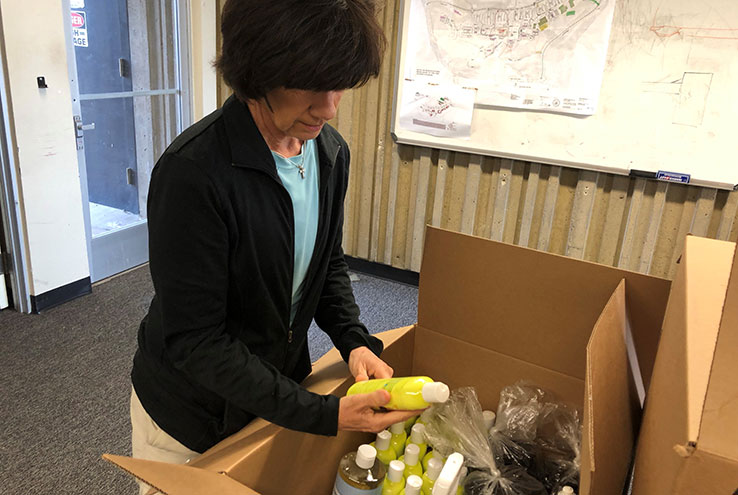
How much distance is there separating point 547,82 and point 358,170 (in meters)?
1.21

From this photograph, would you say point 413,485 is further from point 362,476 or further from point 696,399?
point 696,399

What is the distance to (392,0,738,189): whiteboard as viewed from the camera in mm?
2334

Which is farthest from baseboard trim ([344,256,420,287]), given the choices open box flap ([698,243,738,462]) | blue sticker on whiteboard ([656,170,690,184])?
open box flap ([698,243,738,462])

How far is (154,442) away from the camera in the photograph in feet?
3.30

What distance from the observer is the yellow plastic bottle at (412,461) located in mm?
1009

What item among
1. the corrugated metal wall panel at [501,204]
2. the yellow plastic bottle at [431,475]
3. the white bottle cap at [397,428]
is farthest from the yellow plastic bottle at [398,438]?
the corrugated metal wall panel at [501,204]

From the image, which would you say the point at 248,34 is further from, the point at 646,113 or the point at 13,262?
the point at 13,262

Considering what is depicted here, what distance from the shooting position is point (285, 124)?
32.4 inches

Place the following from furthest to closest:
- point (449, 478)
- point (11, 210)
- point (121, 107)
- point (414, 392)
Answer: point (121, 107), point (11, 210), point (449, 478), point (414, 392)

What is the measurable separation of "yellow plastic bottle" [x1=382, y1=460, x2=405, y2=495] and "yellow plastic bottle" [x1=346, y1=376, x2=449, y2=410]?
20cm

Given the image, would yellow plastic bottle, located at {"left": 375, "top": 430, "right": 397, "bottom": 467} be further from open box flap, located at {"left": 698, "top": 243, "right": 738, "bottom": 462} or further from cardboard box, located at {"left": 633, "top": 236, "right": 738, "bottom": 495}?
open box flap, located at {"left": 698, "top": 243, "right": 738, "bottom": 462}

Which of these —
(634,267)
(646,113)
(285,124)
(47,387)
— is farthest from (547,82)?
(47,387)

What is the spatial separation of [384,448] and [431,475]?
108 millimetres

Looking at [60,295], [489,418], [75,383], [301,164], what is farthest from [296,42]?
[60,295]
